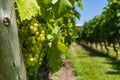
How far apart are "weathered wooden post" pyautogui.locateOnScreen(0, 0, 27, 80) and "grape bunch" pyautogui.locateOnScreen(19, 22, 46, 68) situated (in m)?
0.41

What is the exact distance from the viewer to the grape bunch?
6.07 feet

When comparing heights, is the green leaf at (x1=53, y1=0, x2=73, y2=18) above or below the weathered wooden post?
above

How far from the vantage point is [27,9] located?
152cm

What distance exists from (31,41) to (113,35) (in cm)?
2495

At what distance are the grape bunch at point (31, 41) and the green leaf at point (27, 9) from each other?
0.32 metres

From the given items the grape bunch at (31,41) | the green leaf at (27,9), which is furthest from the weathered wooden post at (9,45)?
the grape bunch at (31,41)

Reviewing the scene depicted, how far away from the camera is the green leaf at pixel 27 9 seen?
1.50 metres

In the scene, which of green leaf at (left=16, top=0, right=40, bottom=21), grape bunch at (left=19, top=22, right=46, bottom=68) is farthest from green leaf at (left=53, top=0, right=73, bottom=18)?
green leaf at (left=16, top=0, right=40, bottom=21)

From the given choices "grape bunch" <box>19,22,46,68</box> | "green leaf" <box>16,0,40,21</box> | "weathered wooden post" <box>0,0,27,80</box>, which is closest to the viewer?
"weathered wooden post" <box>0,0,27,80</box>

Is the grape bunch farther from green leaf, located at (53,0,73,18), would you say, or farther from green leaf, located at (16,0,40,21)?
green leaf, located at (16,0,40,21)

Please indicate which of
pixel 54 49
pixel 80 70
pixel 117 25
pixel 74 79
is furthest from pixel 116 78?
pixel 54 49

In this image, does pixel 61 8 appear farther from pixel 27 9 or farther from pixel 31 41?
pixel 27 9

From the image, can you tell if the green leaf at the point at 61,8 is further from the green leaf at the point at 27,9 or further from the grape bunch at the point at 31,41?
the green leaf at the point at 27,9

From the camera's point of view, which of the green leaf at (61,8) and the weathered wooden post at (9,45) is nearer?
the weathered wooden post at (9,45)
